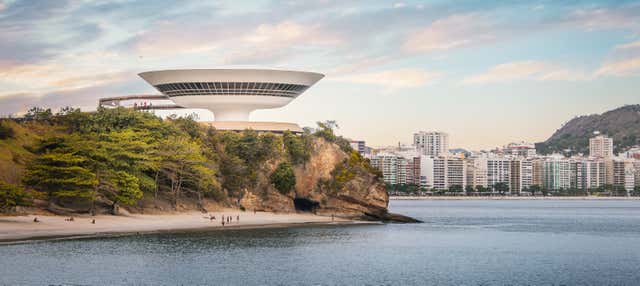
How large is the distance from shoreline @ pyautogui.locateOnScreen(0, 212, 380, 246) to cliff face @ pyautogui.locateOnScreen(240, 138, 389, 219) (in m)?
2.60

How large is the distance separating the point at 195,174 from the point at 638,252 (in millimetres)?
37737

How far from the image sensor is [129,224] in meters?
67.4

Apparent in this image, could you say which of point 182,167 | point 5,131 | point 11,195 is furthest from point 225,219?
point 11,195

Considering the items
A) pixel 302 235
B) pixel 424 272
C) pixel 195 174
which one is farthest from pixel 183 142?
pixel 424 272

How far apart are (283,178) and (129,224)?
25.0 metres

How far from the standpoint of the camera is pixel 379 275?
4784 centimetres

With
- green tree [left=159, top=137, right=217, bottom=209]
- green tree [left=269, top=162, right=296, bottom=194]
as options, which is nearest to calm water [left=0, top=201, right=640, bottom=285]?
green tree [left=159, top=137, right=217, bottom=209]

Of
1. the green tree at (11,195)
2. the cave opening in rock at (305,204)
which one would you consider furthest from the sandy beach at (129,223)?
the cave opening in rock at (305,204)

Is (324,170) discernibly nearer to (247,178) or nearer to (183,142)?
(247,178)

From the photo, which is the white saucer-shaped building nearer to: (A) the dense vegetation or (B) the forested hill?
(A) the dense vegetation

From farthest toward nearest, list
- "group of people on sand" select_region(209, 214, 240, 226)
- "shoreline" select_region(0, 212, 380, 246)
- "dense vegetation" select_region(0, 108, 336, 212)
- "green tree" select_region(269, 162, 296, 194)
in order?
"green tree" select_region(269, 162, 296, 194)
"group of people on sand" select_region(209, 214, 240, 226)
"dense vegetation" select_region(0, 108, 336, 212)
"shoreline" select_region(0, 212, 380, 246)

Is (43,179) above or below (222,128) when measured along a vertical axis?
below

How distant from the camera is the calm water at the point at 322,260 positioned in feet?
148

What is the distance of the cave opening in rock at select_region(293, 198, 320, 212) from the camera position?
9238 cm
